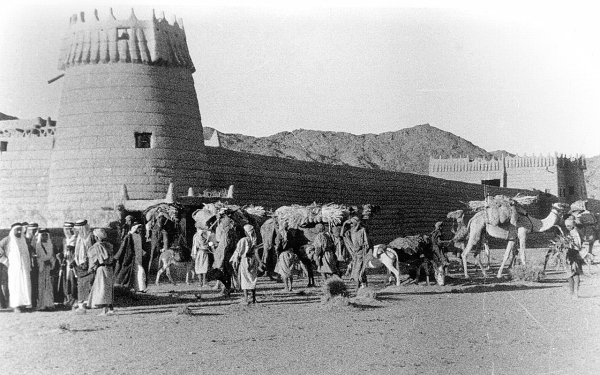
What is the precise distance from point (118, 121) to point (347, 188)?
1051 centimetres

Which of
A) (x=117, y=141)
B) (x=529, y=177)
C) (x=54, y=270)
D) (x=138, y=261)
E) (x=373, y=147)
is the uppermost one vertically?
(x=373, y=147)

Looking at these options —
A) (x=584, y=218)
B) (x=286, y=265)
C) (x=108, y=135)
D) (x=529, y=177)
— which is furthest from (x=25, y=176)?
(x=529, y=177)

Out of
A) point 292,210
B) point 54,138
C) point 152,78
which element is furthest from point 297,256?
point 54,138

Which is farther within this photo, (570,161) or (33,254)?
(570,161)

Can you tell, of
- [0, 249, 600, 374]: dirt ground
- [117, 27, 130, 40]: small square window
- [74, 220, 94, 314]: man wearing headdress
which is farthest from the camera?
[117, 27, 130, 40]: small square window

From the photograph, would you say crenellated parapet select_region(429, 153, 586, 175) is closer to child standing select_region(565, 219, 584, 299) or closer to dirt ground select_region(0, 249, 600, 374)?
dirt ground select_region(0, 249, 600, 374)

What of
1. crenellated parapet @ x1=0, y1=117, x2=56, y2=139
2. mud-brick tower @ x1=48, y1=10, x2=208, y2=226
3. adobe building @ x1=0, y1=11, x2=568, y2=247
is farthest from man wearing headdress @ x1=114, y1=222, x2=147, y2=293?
crenellated parapet @ x1=0, y1=117, x2=56, y2=139

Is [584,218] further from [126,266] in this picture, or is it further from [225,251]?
[126,266]

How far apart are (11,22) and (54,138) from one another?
10340 millimetres

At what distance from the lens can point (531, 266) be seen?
14586 millimetres

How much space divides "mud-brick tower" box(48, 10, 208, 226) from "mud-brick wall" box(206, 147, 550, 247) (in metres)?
1.54

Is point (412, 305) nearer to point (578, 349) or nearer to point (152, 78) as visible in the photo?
point (578, 349)

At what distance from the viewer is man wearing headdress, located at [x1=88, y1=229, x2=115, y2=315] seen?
10.2m

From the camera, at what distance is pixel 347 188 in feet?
91.6
